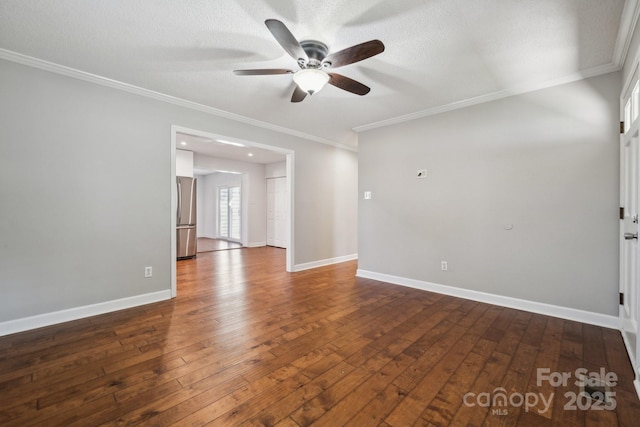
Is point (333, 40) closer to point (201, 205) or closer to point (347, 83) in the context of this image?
point (347, 83)

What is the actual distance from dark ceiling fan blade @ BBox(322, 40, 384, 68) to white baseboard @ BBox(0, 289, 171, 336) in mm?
3260

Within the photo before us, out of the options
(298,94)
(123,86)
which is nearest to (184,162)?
(123,86)

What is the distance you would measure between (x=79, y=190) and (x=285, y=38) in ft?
8.75

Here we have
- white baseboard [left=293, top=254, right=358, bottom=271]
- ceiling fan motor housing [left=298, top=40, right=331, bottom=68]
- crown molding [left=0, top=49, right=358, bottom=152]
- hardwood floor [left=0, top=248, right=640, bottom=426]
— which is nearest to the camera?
hardwood floor [left=0, top=248, right=640, bottom=426]

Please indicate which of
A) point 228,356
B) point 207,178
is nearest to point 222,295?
point 228,356

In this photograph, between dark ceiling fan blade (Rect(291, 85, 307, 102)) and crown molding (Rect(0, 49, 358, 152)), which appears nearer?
crown molding (Rect(0, 49, 358, 152))

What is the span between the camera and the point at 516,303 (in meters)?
3.14

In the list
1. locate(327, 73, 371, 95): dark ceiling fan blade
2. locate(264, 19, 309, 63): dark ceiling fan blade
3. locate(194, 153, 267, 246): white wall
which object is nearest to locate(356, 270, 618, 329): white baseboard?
locate(327, 73, 371, 95): dark ceiling fan blade

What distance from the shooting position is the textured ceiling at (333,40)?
74.2 inches

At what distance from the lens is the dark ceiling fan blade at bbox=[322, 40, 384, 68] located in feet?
6.11

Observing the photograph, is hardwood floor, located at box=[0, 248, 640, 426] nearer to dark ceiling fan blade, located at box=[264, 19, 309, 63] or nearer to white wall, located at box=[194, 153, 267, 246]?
dark ceiling fan blade, located at box=[264, 19, 309, 63]

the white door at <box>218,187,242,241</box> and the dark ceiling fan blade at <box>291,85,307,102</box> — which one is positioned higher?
the dark ceiling fan blade at <box>291,85,307,102</box>

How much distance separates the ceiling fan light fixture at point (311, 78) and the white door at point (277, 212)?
5838 millimetres

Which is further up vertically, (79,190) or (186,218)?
(79,190)
